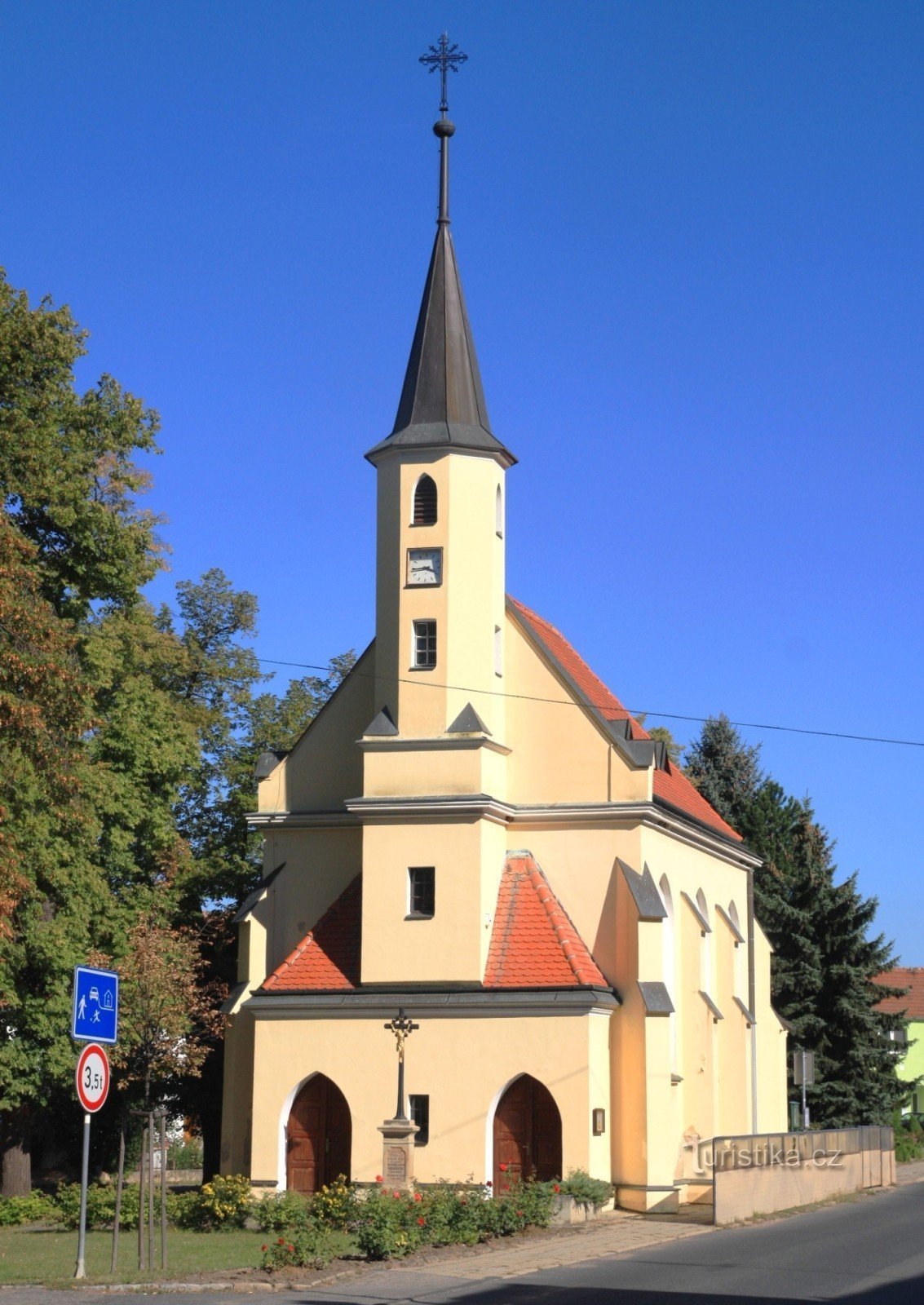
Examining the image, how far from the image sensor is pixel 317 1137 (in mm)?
29594

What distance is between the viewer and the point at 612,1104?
29797 millimetres

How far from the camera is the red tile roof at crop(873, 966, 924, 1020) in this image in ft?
258

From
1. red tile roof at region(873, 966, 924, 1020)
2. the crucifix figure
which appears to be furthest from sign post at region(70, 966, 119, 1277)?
red tile roof at region(873, 966, 924, 1020)

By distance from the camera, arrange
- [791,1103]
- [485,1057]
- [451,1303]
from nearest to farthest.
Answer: [451,1303]
[485,1057]
[791,1103]

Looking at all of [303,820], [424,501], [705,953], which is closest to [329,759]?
[303,820]

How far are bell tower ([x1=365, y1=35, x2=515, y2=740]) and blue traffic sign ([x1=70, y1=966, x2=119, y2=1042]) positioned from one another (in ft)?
43.8

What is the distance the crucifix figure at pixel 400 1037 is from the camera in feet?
89.5

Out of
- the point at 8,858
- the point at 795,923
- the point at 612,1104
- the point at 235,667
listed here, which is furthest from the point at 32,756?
the point at 795,923

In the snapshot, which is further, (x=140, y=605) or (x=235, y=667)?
(x=235, y=667)

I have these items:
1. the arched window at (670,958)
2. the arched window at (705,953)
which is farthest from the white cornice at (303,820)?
the arched window at (705,953)

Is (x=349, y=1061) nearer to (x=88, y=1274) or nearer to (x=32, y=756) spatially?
(x=32, y=756)

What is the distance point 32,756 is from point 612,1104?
12437 millimetres

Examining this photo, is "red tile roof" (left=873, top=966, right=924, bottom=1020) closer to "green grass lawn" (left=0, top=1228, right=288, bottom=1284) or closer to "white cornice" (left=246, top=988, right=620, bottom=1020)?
"white cornice" (left=246, top=988, right=620, bottom=1020)

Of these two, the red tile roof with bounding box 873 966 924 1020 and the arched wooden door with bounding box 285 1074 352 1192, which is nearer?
the arched wooden door with bounding box 285 1074 352 1192
